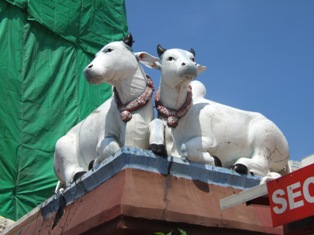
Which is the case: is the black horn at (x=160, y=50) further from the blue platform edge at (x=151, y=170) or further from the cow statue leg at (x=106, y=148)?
the blue platform edge at (x=151, y=170)

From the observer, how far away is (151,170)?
173 inches

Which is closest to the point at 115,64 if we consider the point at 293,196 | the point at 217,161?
the point at 217,161

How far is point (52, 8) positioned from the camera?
12.3 metres

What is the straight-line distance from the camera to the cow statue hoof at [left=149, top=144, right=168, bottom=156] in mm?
4453

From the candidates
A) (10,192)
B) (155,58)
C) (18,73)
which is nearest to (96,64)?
(155,58)

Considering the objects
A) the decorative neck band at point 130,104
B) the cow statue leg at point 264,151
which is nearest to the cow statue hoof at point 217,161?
the cow statue leg at point 264,151

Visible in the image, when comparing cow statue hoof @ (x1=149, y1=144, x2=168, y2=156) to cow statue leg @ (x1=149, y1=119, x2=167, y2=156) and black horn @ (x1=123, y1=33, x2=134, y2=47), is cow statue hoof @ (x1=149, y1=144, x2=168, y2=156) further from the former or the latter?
black horn @ (x1=123, y1=33, x2=134, y2=47)

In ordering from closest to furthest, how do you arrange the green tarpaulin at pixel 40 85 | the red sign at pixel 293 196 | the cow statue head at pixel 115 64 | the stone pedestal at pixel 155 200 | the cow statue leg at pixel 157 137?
the red sign at pixel 293 196
the stone pedestal at pixel 155 200
the cow statue leg at pixel 157 137
the cow statue head at pixel 115 64
the green tarpaulin at pixel 40 85

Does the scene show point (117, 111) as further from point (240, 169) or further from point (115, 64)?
point (240, 169)

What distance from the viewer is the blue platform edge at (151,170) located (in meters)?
4.36

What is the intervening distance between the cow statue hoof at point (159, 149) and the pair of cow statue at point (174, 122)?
0.08 meters

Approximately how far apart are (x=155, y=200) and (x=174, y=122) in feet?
2.89

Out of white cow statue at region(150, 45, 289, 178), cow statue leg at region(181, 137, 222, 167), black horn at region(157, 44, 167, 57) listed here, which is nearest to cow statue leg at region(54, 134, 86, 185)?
white cow statue at region(150, 45, 289, 178)

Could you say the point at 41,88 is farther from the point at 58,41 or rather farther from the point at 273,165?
the point at 273,165
